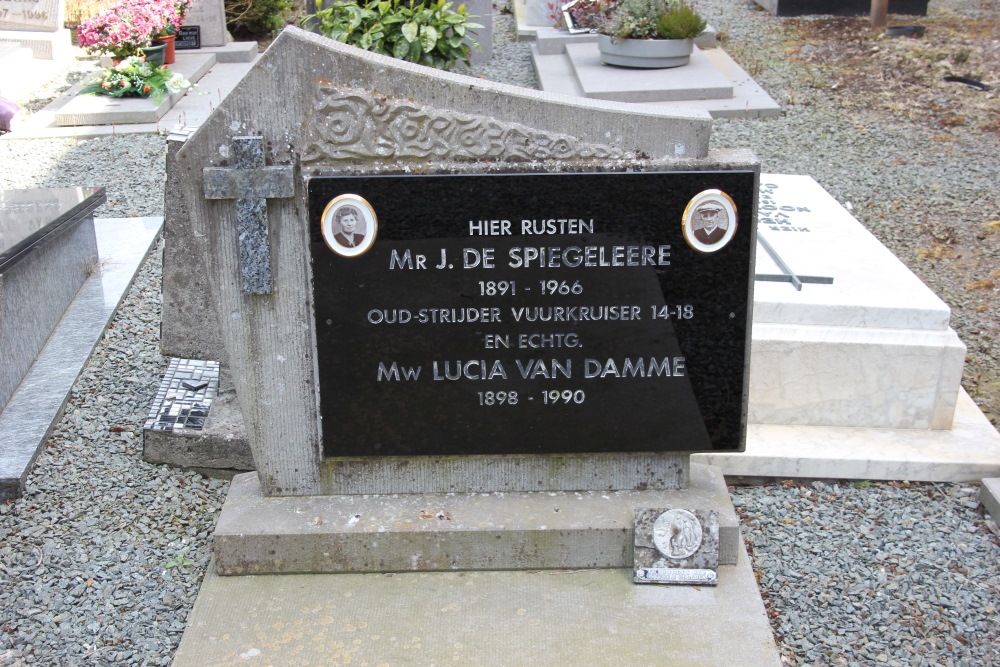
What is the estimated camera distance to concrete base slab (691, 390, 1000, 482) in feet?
13.1

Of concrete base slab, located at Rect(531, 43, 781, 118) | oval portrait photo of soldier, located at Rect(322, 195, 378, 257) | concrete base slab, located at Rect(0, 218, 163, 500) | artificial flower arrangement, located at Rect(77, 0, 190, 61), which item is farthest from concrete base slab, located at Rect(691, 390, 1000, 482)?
artificial flower arrangement, located at Rect(77, 0, 190, 61)

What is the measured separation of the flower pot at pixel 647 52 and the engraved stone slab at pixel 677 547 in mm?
7470

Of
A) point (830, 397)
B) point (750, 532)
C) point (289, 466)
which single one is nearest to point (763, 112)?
point (830, 397)

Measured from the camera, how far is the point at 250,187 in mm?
3135

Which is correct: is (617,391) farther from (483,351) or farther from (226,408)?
(226,408)

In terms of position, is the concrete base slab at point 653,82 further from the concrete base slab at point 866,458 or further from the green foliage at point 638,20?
the concrete base slab at point 866,458

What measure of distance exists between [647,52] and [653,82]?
1.89 ft

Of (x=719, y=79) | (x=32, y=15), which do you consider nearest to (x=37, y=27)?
(x=32, y=15)

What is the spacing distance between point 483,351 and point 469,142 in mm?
691

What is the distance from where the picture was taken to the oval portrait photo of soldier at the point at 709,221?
125 inches

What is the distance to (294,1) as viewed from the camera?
602 inches

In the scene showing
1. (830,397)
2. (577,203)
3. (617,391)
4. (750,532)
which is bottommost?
(750,532)

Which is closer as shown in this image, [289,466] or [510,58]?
[289,466]

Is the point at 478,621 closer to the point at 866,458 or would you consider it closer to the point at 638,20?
the point at 866,458
